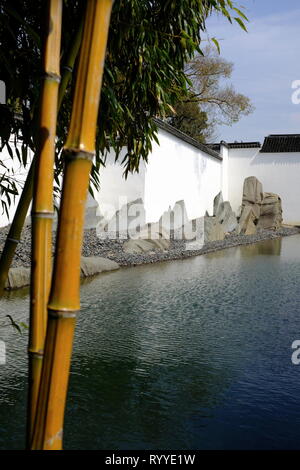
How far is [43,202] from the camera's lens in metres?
1.18

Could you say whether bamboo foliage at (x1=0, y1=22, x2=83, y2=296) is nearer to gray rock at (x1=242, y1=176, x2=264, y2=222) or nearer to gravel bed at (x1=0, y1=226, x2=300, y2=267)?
gravel bed at (x1=0, y1=226, x2=300, y2=267)

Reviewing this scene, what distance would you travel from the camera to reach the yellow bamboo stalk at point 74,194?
1.06m

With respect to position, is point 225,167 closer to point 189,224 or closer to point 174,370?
point 189,224

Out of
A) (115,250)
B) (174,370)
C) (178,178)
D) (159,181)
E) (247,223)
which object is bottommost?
(174,370)

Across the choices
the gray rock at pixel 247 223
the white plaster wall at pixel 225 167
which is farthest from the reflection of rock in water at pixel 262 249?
the white plaster wall at pixel 225 167

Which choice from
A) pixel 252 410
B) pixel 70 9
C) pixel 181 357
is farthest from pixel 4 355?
pixel 70 9

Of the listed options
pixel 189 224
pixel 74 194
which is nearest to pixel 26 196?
pixel 74 194

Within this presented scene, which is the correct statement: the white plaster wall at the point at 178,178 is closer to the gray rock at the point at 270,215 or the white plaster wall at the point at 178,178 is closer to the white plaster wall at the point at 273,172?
the gray rock at the point at 270,215

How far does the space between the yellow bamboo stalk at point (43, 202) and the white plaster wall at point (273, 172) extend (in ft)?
63.5

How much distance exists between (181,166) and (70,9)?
39.5 feet

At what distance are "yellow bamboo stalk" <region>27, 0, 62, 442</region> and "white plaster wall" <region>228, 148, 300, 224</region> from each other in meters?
19.3

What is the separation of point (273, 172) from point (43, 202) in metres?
19.6

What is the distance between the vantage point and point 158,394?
3102 mm
